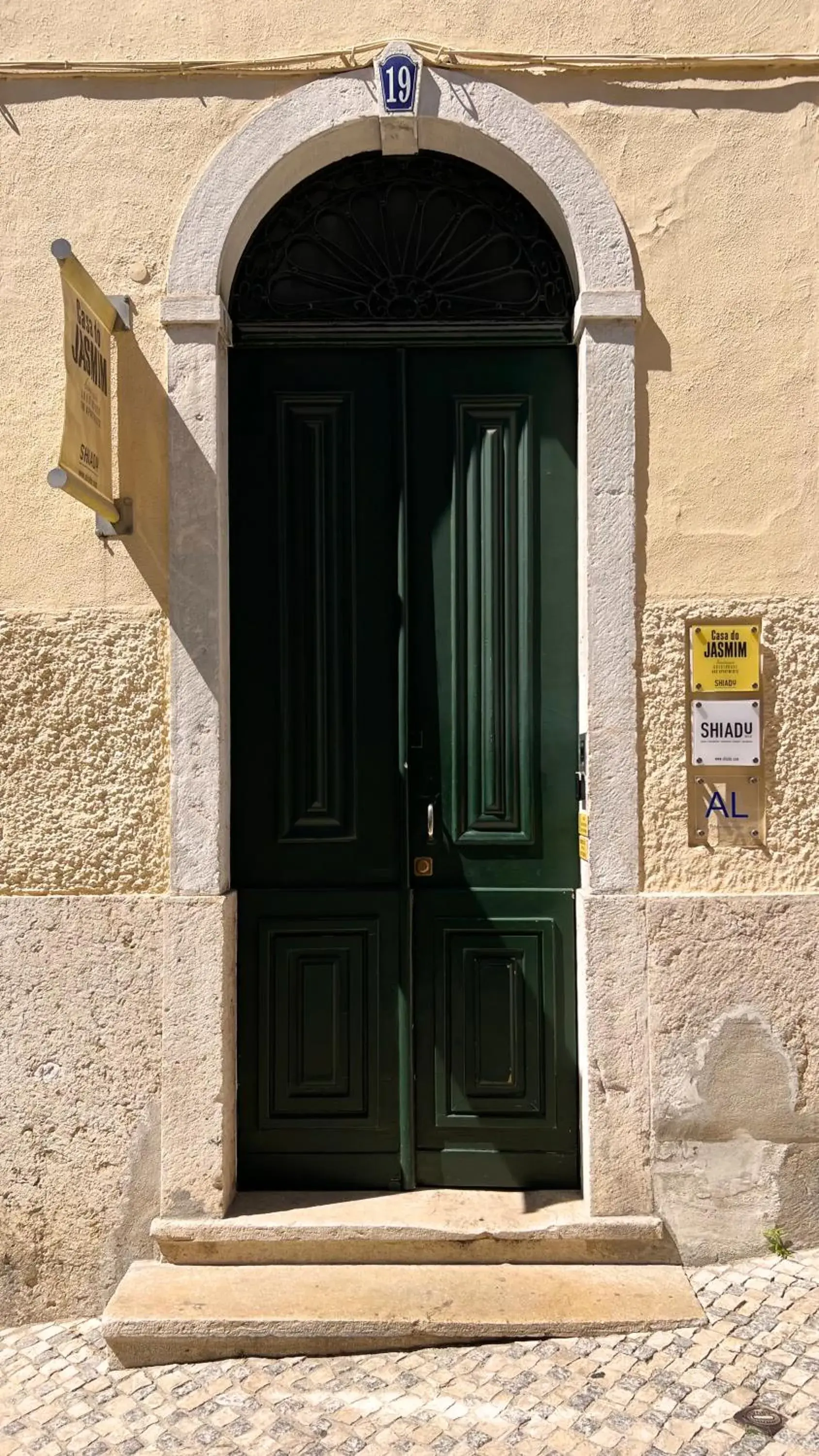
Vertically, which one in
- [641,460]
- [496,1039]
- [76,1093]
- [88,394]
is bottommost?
[76,1093]

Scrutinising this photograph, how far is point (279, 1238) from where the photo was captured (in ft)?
12.1

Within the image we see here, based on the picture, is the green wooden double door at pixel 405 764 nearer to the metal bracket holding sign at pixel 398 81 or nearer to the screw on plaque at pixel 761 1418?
the metal bracket holding sign at pixel 398 81

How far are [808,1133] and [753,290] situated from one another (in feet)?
9.75

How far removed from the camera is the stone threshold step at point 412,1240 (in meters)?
3.69

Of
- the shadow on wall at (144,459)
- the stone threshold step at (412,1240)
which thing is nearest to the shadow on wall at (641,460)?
the stone threshold step at (412,1240)

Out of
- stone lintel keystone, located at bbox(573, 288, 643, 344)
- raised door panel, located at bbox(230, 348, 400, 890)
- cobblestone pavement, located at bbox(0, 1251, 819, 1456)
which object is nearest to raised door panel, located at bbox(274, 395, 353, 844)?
raised door panel, located at bbox(230, 348, 400, 890)

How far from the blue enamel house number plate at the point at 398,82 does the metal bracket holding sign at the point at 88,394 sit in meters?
1.18

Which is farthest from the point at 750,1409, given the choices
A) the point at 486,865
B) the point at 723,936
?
the point at 486,865

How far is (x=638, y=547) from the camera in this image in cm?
387

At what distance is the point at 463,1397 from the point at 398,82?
4.29 metres

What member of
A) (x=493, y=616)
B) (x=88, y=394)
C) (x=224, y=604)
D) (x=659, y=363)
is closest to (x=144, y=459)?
(x=88, y=394)

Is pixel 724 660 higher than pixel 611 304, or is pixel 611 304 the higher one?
pixel 611 304

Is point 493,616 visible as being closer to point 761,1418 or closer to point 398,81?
point 398,81

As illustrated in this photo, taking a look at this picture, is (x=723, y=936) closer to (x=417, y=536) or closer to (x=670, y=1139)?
(x=670, y=1139)
